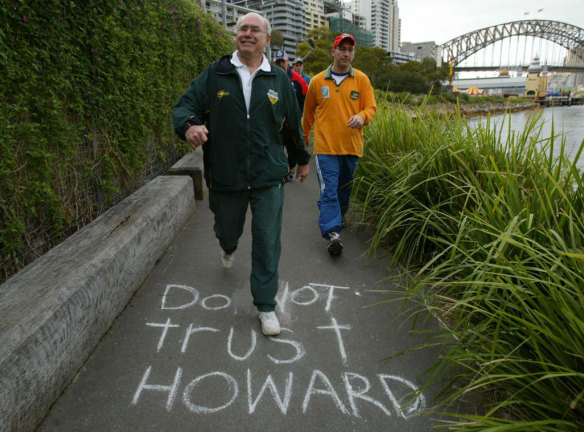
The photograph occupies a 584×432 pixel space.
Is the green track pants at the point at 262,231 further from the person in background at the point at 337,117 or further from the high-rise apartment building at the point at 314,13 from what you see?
the high-rise apartment building at the point at 314,13

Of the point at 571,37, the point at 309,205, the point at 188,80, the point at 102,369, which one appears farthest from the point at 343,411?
the point at 571,37

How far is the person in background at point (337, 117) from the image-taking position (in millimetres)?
4125

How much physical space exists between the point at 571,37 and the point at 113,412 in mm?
175297

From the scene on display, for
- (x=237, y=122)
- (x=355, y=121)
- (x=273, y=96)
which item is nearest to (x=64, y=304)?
(x=237, y=122)

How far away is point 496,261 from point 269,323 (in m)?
1.43

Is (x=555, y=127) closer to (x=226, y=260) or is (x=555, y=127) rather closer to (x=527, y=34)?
(x=226, y=260)

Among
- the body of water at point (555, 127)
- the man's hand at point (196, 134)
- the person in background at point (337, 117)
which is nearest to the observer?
the man's hand at point (196, 134)

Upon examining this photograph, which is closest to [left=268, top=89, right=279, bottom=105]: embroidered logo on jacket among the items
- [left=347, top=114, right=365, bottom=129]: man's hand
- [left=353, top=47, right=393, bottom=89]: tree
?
[left=347, top=114, right=365, bottom=129]: man's hand

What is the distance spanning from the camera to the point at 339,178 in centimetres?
444

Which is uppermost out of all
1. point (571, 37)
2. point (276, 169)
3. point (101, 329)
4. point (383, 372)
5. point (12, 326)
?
point (571, 37)

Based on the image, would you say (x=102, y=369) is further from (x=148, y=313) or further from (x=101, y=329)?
(x=148, y=313)

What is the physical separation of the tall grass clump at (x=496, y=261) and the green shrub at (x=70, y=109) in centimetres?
249

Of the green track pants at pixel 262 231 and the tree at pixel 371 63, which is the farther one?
the tree at pixel 371 63

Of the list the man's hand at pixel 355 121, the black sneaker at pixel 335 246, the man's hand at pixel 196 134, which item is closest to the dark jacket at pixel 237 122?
the man's hand at pixel 196 134
